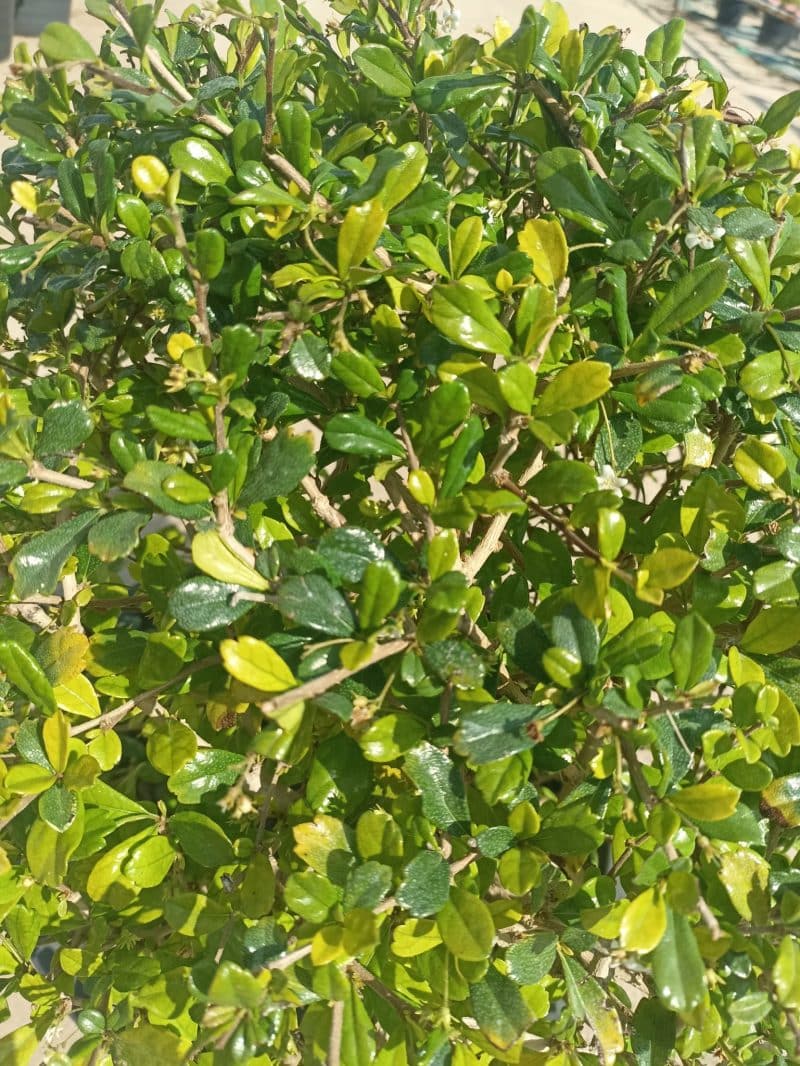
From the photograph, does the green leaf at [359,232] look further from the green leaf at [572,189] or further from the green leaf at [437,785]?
the green leaf at [437,785]

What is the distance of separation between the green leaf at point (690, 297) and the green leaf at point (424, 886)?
1.47 feet

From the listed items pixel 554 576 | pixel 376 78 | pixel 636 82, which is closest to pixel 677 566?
pixel 554 576

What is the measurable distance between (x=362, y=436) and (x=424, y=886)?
1.05 feet

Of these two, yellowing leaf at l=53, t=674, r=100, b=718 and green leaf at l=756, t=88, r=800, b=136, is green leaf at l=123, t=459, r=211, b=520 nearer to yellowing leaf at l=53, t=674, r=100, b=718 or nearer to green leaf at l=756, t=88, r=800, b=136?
yellowing leaf at l=53, t=674, r=100, b=718

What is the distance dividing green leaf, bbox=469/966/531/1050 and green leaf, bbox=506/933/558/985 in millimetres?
20

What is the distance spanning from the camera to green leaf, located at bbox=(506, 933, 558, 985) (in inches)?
23.9

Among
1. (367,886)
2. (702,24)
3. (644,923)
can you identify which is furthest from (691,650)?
(702,24)

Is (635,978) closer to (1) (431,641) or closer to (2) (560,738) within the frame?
(2) (560,738)

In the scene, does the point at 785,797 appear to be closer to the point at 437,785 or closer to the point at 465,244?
the point at 437,785

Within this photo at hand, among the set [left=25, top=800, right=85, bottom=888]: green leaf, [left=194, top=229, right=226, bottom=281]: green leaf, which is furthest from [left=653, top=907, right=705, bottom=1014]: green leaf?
[left=194, top=229, right=226, bottom=281]: green leaf

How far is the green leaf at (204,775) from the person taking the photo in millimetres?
657

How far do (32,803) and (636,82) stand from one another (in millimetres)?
964

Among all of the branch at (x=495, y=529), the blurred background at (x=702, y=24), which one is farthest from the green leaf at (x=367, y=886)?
the blurred background at (x=702, y=24)

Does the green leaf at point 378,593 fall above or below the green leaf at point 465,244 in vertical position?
below
